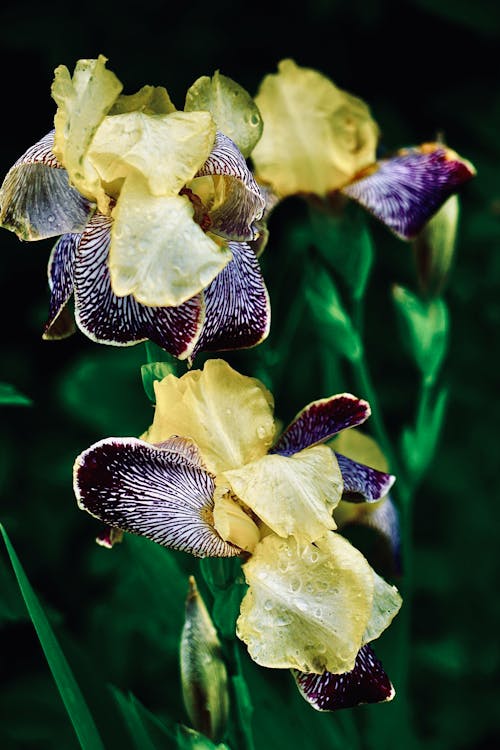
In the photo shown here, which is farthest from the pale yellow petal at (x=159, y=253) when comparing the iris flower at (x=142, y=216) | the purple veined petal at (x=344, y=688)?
the purple veined petal at (x=344, y=688)

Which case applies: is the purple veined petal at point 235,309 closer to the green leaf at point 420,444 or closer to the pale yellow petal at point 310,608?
the pale yellow petal at point 310,608

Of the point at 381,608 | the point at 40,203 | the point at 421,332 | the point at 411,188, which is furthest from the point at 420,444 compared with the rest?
the point at 40,203

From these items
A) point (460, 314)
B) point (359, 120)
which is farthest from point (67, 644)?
point (460, 314)

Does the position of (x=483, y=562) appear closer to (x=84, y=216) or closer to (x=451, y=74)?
(x=451, y=74)

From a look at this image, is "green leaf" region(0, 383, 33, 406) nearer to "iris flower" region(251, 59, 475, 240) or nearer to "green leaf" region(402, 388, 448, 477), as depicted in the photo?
"iris flower" region(251, 59, 475, 240)

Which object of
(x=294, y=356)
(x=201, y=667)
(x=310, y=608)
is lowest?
(x=294, y=356)

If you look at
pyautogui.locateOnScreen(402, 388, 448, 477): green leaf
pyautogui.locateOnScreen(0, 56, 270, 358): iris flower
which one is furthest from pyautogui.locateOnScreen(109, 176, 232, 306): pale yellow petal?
pyautogui.locateOnScreen(402, 388, 448, 477): green leaf

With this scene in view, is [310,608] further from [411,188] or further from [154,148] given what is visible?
[411,188]
